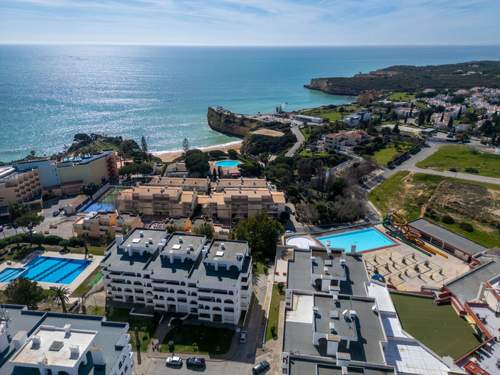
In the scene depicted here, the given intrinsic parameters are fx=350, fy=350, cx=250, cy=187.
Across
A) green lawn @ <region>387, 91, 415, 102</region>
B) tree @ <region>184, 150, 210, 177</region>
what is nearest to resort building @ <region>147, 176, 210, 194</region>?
tree @ <region>184, 150, 210, 177</region>

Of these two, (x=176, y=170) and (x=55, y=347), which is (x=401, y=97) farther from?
(x=55, y=347)

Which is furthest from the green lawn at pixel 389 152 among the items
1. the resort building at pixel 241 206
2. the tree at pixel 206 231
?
the tree at pixel 206 231

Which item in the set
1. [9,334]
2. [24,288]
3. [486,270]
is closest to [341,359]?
[9,334]

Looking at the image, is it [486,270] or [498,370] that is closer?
[498,370]

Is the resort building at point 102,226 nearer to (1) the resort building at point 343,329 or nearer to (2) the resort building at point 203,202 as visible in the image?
(2) the resort building at point 203,202

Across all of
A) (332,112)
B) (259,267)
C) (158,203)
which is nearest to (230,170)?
(158,203)

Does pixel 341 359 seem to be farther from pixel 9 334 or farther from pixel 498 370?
pixel 9 334

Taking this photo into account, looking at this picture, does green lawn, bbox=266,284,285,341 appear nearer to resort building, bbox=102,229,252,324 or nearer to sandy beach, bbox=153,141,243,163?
resort building, bbox=102,229,252,324

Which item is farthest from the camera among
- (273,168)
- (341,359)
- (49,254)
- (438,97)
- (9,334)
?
(438,97)
